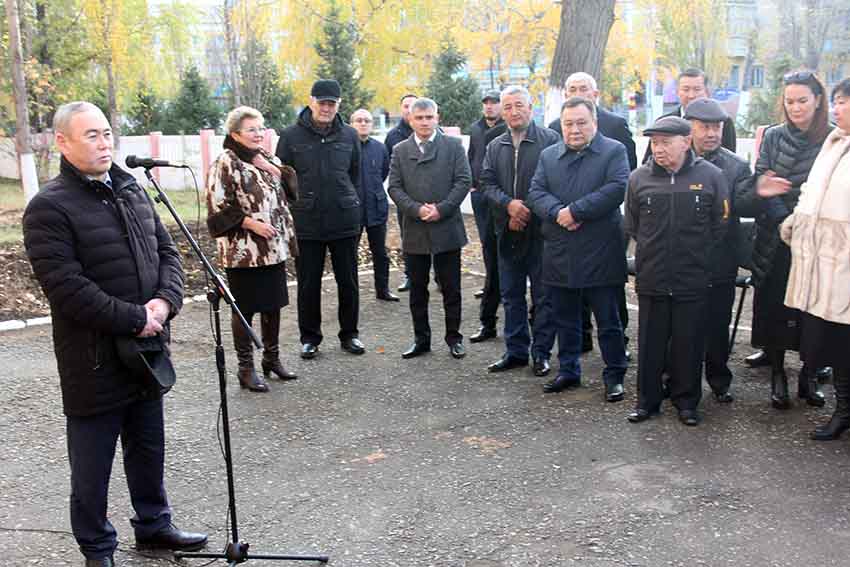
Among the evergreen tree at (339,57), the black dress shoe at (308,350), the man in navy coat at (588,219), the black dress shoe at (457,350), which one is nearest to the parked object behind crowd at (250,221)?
the black dress shoe at (308,350)

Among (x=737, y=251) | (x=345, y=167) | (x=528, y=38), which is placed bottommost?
(x=737, y=251)

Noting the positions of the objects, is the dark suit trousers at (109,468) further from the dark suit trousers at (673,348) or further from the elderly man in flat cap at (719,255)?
the elderly man in flat cap at (719,255)

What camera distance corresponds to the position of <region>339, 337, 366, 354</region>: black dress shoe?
7125mm

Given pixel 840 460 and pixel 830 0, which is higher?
pixel 830 0

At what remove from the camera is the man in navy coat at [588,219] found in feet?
19.0

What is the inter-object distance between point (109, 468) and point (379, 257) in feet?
18.5

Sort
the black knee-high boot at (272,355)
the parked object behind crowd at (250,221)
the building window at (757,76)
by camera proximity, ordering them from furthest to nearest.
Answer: the building window at (757,76)
the black knee-high boot at (272,355)
the parked object behind crowd at (250,221)

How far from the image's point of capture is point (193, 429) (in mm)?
5504

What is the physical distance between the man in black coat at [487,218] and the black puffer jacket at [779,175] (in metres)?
2.06

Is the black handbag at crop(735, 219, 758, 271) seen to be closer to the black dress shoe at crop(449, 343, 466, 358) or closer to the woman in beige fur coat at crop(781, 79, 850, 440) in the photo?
the woman in beige fur coat at crop(781, 79, 850, 440)

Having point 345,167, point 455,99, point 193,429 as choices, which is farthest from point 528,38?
point 193,429

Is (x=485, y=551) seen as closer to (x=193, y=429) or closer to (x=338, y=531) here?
(x=338, y=531)

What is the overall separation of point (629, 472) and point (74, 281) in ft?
9.62

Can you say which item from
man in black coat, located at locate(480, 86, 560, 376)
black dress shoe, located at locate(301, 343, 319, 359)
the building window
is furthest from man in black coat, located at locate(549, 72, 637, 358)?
the building window
